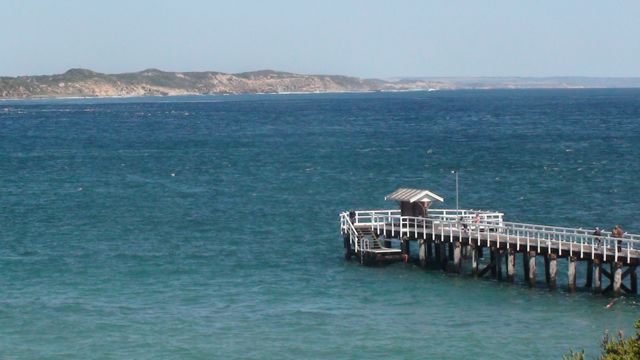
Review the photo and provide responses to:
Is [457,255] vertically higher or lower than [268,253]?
higher

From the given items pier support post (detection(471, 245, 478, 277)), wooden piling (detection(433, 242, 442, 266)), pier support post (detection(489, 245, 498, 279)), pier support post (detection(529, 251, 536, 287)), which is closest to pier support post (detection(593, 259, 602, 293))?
pier support post (detection(529, 251, 536, 287))

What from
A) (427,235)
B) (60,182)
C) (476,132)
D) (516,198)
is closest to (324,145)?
(476,132)

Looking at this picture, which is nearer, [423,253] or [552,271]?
[552,271]

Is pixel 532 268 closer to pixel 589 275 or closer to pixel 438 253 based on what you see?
pixel 589 275

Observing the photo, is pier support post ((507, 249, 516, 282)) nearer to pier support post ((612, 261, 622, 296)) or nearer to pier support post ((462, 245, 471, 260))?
pier support post ((612, 261, 622, 296))

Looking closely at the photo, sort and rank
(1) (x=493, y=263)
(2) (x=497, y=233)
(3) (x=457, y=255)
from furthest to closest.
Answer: (2) (x=497, y=233)
(3) (x=457, y=255)
(1) (x=493, y=263)

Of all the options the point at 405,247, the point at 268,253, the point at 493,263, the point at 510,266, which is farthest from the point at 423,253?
the point at 268,253

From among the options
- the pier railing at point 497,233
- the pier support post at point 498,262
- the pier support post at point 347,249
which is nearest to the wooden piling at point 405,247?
the pier railing at point 497,233

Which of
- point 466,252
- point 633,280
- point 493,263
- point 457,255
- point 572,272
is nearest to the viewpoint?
point 633,280

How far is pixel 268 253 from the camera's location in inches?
2008

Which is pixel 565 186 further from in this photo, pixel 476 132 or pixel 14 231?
pixel 476 132

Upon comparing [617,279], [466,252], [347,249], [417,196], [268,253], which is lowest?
[466,252]

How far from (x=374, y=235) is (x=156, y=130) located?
104 metres

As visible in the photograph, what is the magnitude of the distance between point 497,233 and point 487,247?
1376mm
